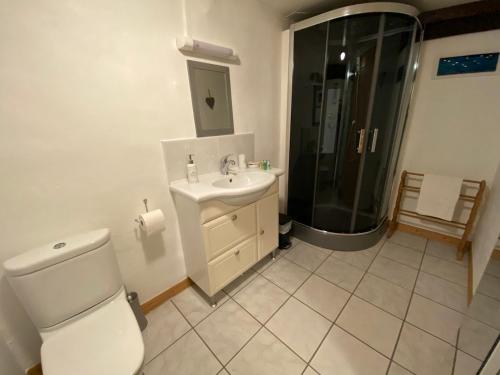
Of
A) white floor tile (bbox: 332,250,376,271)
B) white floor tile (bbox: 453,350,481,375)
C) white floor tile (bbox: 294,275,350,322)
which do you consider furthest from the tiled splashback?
white floor tile (bbox: 453,350,481,375)

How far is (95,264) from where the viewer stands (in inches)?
39.9

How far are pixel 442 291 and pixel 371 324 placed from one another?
70cm

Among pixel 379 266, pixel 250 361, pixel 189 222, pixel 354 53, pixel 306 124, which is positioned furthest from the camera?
pixel 306 124

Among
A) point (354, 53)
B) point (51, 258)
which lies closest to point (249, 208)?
point (51, 258)

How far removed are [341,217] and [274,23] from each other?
187cm

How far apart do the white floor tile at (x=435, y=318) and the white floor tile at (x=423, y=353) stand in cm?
5

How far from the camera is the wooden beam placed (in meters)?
1.52

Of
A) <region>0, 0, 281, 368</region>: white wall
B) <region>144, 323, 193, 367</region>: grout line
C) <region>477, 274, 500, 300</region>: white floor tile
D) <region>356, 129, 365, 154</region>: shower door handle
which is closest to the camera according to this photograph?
<region>0, 0, 281, 368</region>: white wall

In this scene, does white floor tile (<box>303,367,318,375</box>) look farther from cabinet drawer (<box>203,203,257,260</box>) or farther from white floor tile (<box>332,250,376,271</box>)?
white floor tile (<box>332,250,376,271</box>)

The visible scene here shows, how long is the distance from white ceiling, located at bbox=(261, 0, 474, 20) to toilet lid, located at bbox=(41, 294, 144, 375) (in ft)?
7.63

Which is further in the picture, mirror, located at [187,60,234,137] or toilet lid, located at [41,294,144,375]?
mirror, located at [187,60,234,137]

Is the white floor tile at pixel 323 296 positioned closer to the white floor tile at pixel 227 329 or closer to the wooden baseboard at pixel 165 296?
the white floor tile at pixel 227 329

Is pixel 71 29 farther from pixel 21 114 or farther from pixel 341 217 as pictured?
pixel 341 217

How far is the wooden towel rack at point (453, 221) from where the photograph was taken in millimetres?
1770
